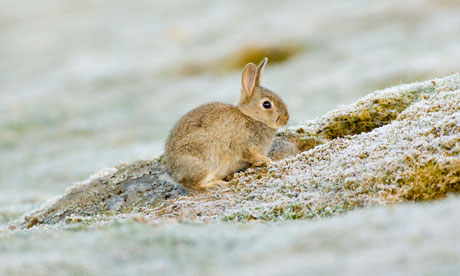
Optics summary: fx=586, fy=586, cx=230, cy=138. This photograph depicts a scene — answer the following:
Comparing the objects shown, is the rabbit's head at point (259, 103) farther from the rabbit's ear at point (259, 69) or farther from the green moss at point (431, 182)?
the green moss at point (431, 182)

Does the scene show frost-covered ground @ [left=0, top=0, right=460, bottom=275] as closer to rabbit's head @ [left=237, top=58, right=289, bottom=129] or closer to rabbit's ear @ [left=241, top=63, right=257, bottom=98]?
rabbit's head @ [left=237, top=58, right=289, bottom=129]

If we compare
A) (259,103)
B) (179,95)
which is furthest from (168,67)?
(259,103)

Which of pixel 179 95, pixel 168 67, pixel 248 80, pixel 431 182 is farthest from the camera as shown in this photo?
pixel 168 67

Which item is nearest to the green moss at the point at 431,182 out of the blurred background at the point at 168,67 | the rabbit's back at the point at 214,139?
the rabbit's back at the point at 214,139

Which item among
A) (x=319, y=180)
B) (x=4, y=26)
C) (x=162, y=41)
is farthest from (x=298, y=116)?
(x=4, y=26)

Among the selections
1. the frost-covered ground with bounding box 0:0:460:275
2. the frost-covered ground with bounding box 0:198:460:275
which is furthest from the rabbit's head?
the frost-covered ground with bounding box 0:198:460:275

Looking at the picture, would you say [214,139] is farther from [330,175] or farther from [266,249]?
[266,249]

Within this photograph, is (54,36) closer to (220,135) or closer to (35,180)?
(35,180)
